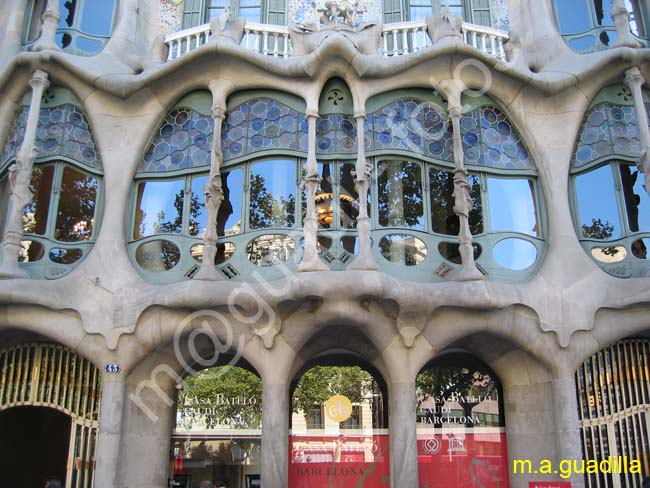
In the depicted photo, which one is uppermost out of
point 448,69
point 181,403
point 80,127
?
point 448,69

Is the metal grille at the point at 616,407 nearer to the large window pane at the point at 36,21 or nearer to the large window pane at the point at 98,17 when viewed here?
the large window pane at the point at 98,17

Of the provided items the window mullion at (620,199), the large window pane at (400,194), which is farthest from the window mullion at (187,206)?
the window mullion at (620,199)

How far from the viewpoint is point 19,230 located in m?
11.9

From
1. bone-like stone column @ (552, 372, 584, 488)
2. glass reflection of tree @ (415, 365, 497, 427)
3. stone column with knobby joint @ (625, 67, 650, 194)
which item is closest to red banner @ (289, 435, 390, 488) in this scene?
glass reflection of tree @ (415, 365, 497, 427)

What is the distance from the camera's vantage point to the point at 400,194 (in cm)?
1257

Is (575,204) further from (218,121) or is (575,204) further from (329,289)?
(218,121)

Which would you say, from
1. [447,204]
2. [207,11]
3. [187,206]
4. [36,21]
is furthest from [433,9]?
[36,21]

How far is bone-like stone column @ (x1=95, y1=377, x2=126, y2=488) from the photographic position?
37.6ft

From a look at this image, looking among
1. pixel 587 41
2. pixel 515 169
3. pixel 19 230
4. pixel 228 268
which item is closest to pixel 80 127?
pixel 19 230

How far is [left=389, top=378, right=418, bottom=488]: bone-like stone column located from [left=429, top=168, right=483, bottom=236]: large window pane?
3049mm

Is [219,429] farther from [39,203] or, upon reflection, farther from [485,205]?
[485,205]

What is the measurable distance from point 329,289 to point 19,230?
18.9 feet

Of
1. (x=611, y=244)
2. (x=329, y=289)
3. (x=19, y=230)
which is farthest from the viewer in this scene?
(x=611, y=244)

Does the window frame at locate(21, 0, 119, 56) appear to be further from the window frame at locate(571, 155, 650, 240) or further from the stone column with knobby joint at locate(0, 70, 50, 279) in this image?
the window frame at locate(571, 155, 650, 240)
